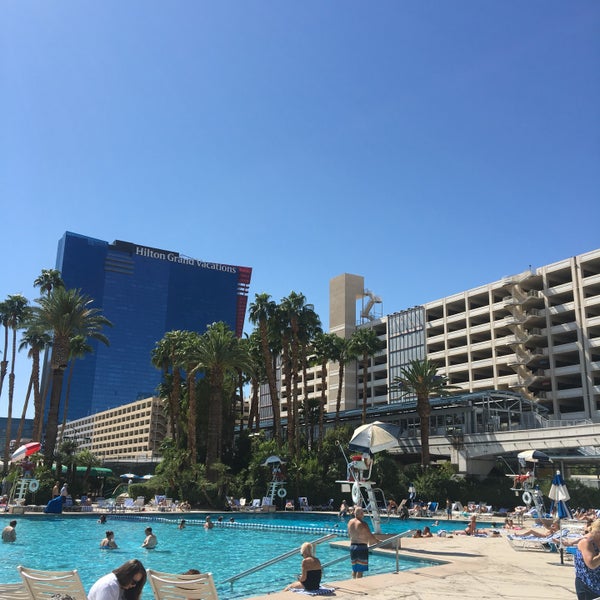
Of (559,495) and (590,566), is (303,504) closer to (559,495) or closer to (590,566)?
(559,495)

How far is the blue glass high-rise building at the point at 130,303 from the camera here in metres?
167

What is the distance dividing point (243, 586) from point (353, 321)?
77711mm

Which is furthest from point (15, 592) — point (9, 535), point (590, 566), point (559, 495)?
point (559, 495)

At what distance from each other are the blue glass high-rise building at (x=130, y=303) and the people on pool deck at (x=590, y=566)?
15639cm

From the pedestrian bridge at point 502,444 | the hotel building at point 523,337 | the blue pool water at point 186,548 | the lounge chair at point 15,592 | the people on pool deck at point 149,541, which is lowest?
the blue pool water at point 186,548

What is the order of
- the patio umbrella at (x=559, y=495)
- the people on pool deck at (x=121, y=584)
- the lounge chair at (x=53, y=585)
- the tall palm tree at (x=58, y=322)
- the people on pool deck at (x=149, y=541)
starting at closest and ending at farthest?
the people on pool deck at (x=121, y=584), the lounge chair at (x=53, y=585), the patio umbrella at (x=559, y=495), the people on pool deck at (x=149, y=541), the tall palm tree at (x=58, y=322)

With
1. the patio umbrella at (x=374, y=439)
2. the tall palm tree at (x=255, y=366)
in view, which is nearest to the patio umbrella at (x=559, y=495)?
the patio umbrella at (x=374, y=439)

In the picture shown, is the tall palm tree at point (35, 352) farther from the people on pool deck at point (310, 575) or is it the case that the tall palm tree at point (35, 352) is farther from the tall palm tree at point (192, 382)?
the people on pool deck at point (310, 575)

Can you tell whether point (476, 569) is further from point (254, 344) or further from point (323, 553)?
point (254, 344)

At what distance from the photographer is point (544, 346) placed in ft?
218

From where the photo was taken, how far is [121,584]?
20.5 ft

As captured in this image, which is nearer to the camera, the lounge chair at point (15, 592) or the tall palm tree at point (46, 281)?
the lounge chair at point (15, 592)

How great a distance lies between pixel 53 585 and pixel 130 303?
171630mm

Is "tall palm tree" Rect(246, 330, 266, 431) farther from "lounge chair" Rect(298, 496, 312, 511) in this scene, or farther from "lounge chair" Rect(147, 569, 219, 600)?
"lounge chair" Rect(147, 569, 219, 600)
